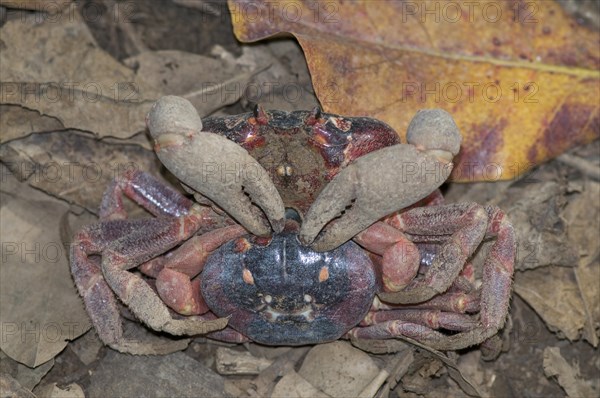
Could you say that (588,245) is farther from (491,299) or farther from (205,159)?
(205,159)

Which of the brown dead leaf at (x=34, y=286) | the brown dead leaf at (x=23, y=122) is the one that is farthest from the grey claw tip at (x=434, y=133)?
the brown dead leaf at (x=23, y=122)

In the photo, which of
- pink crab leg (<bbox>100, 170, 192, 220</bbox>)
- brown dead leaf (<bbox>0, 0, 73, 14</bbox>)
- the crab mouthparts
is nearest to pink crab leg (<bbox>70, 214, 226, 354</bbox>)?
pink crab leg (<bbox>100, 170, 192, 220</bbox>)

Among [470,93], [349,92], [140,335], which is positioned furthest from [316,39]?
[140,335]

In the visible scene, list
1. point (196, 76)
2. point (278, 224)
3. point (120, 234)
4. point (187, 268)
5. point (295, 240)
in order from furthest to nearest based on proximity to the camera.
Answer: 1. point (196, 76)
2. point (120, 234)
3. point (187, 268)
4. point (295, 240)
5. point (278, 224)

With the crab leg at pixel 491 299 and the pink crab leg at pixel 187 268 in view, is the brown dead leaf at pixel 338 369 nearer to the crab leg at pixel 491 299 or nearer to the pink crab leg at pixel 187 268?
the crab leg at pixel 491 299

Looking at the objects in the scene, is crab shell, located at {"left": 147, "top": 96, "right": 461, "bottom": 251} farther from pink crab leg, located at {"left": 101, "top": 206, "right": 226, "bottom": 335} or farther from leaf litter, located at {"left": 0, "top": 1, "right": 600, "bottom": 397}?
leaf litter, located at {"left": 0, "top": 1, "right": 600, "bottom": 397}

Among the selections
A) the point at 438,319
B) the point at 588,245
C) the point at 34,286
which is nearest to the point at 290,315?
the point at 438,319
